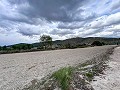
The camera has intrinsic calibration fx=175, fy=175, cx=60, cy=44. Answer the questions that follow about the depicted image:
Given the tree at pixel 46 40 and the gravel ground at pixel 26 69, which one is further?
the tree at pixel 46 40

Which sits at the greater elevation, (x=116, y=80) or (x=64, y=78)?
(x=64, y=78)

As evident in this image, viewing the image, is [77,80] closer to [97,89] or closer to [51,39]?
[97,89]

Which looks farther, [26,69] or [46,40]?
[46,40]

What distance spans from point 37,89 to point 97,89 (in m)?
2.65

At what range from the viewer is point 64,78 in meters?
8.07

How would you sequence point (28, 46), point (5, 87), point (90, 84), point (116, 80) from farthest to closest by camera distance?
point (28, 46) < point (5, 87) < point (116, 80) < point (90, 84)

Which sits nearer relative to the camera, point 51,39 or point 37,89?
point 37,89

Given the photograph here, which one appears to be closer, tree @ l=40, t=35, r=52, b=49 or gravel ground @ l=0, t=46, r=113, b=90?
gravel ground @ l=0, t=46, r=113, b=90

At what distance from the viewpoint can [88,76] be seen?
30.5ft

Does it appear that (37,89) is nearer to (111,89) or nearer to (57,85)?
(57,85)

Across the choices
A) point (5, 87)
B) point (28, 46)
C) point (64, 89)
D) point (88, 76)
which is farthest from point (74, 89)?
point (28, 46)

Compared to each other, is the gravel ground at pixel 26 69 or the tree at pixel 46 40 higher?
the tree at pixel 46 40

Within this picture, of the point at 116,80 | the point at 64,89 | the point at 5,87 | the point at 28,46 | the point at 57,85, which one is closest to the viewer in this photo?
the point at 64,89

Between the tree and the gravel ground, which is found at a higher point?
the tree
